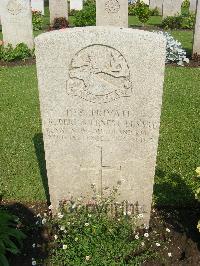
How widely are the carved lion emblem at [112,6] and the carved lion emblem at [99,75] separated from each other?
9.71 meters

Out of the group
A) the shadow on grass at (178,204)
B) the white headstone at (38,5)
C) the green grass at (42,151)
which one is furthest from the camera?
the white headstone at (38,5)

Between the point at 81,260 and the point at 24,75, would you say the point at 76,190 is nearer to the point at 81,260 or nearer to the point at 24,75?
the point at 81,260

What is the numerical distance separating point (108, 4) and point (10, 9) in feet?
10.9

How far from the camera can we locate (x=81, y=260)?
3.62 metres

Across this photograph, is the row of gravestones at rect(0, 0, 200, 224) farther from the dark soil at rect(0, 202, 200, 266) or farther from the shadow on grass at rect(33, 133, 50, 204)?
the shadow on grass at rect(33, 133, 50, 204)

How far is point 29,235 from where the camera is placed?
4156mm

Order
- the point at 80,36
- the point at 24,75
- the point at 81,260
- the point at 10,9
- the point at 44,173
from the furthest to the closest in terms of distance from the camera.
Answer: the point at 10,9 → the point at 24,75 → the point at 44,173 → the point at 81,260 → the point at 80,36

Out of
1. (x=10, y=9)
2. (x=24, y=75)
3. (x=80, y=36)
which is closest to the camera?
(x=80, y=36)

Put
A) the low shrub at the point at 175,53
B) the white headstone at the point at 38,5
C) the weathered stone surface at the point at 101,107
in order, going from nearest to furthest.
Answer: the weathered stone surface at the point at 101,107, the low shrub at the point at 175,53, the white headstone at the point at 38,5

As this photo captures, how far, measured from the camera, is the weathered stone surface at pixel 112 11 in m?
12.5

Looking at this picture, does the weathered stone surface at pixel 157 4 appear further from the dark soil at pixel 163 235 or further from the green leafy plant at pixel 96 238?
the green leafy plant at pixel 96 238

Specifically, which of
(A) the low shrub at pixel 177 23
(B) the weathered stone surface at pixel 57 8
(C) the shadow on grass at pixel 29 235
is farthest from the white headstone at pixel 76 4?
(C) the shadow on grass at pixel 29 235

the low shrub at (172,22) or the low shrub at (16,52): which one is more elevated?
the low shrub at (172,22)

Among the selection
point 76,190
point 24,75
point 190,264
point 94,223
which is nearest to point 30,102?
point 24,75
